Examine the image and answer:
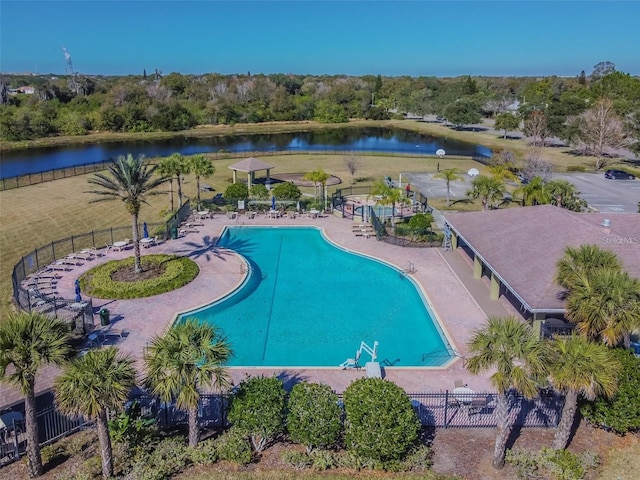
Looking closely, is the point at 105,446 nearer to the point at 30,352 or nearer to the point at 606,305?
the point at 30,352

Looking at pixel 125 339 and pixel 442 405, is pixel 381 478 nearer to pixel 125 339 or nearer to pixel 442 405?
pixel 442 405

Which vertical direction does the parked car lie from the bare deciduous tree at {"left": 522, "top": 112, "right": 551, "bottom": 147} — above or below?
below

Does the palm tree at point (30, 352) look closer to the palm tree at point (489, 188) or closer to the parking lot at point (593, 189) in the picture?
the palm tree at point (489, 188)

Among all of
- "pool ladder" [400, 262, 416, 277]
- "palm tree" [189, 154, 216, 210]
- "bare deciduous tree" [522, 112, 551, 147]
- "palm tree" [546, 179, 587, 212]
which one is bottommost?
"pool ladder" [400, 262, 416, 277]

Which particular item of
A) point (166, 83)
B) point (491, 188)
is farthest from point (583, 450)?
point (166, 83)

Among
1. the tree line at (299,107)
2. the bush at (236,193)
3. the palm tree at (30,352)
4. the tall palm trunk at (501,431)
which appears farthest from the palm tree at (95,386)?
the tree line at (299,107)

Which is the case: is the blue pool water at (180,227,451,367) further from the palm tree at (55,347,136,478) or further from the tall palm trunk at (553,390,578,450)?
the palm tree at (55,347,136,478)

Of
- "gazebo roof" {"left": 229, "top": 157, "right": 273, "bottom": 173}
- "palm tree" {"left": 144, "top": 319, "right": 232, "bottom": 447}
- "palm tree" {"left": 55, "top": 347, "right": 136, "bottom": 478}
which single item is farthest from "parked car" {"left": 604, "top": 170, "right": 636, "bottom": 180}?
"palm tree" {"left": 55, "top": 347, "right": 136, "bottom": 478}
